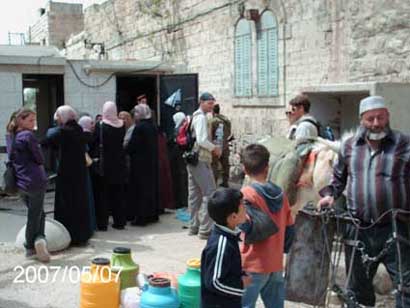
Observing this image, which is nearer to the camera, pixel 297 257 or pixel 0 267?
pixel 297 257

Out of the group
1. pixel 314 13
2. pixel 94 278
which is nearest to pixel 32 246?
pixel 94 278

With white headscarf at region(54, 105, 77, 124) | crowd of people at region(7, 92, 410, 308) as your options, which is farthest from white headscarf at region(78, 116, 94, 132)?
white headscarf at region(54, 105, 77, 124)

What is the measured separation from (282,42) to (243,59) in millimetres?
1262

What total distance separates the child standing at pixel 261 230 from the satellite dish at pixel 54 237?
3.29m

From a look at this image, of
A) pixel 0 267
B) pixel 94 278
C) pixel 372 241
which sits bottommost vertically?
pixel 0 267

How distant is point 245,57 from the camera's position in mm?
11109

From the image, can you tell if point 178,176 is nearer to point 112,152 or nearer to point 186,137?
point 112,152

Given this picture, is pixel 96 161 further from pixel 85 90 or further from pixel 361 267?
pixel 361 267

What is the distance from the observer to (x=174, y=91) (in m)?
9.59

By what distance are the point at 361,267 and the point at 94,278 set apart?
6.03ft

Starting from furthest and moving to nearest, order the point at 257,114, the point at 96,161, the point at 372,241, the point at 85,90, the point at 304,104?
the point at 257,114, the point at 85,90, the point at 96,161, the point at 304,104, the point at 372,241

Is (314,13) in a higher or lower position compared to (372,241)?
higher
